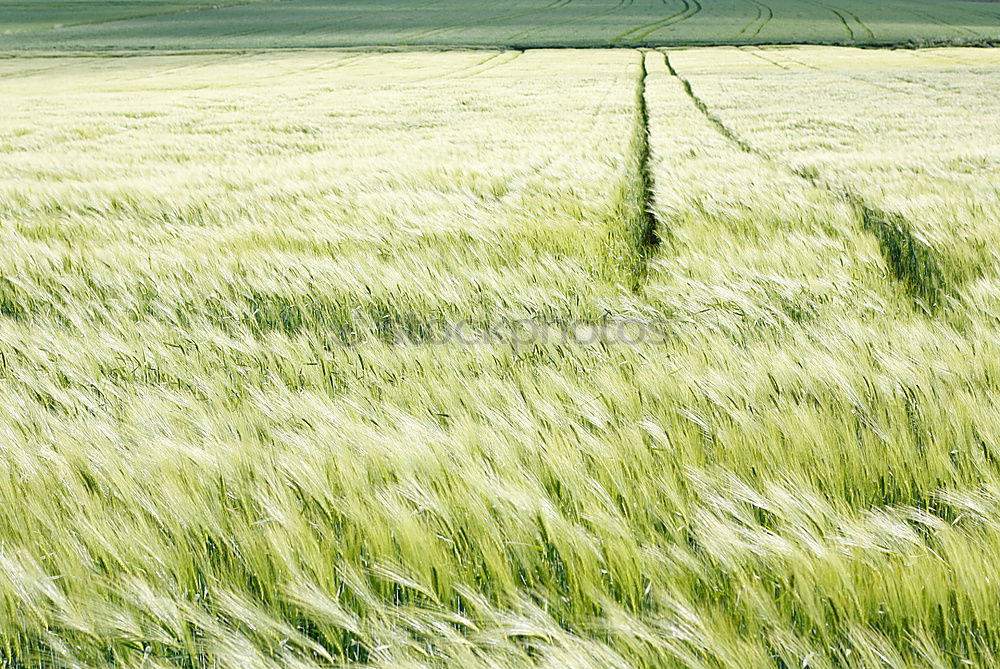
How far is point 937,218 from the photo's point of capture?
3.79 meters

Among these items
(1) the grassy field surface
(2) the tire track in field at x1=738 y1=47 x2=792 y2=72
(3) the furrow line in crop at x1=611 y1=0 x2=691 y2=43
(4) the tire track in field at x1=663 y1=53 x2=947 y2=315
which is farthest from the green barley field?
(3) the furrow line in crop at x1=611 y1=0 x2=691 y2=43

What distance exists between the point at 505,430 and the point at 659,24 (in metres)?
67.7

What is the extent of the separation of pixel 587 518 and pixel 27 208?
5.76m

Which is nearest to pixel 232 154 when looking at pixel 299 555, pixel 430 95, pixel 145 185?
pixel 145 185

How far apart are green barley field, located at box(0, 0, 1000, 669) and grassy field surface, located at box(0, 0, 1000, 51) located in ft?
165

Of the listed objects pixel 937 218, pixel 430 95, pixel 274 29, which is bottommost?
pixel 937 218

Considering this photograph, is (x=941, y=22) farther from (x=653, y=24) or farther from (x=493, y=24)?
(x=493, y=24)

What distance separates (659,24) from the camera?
61.3 meters

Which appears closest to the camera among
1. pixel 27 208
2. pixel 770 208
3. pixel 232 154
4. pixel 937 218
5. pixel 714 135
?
pixel 937 218

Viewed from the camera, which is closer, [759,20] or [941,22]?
[941,22]

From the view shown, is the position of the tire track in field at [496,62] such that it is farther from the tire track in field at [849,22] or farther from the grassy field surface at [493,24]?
the tire track in field at [849,22]

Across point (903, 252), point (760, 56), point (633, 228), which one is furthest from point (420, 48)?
point (903, 252)

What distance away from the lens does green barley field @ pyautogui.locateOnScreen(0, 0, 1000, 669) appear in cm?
96

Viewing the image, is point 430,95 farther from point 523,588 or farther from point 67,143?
point 523,588
